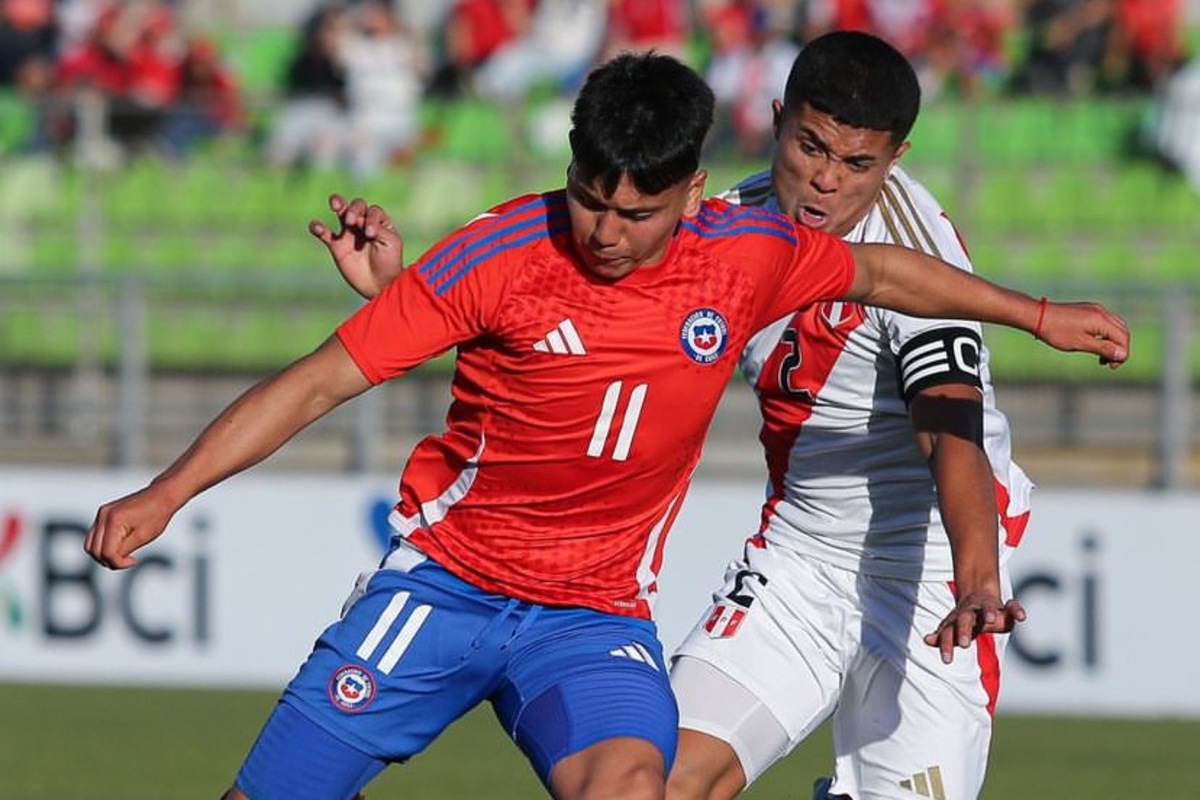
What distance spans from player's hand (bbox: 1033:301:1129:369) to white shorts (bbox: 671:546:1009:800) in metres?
0.76

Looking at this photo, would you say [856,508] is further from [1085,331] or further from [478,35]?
[478,35]

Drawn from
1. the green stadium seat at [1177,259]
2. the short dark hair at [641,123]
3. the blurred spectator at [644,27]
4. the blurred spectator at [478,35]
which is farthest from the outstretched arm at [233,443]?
the blurred spectator at [478,35]

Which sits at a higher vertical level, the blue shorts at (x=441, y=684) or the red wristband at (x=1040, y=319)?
the red wristband at (x=1040, y=319)

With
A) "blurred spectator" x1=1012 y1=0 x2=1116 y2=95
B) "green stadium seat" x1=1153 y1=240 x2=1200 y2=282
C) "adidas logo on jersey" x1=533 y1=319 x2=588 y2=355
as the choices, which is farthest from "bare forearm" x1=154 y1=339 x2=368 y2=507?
"blurred spectator" x1=1012 y1=0 x2=1116 y2=95

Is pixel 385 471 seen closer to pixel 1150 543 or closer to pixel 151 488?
pixel 1150 543

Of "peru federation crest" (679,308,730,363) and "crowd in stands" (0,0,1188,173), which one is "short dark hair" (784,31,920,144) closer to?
"peru federation crest" (679,308,730,363)

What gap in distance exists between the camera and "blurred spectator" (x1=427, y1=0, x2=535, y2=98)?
16781 mm

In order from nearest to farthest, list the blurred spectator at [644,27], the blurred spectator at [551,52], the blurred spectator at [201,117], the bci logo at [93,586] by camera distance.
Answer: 1. the bci logo at [93,586]
2. the blurred spectator at [201,117]
3. the blurred spectator at [644,27]
4. the blurred spectator at [551,52]

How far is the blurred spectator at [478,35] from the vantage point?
55.1 ft

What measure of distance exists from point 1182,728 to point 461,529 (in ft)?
19.5

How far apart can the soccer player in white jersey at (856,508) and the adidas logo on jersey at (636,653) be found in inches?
21.9

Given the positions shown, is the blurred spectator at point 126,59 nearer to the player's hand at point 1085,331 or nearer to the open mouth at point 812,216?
the open mouth at point 812,216

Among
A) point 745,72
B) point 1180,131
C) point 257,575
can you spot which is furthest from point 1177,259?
point 257,575

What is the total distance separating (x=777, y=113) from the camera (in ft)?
18.2
